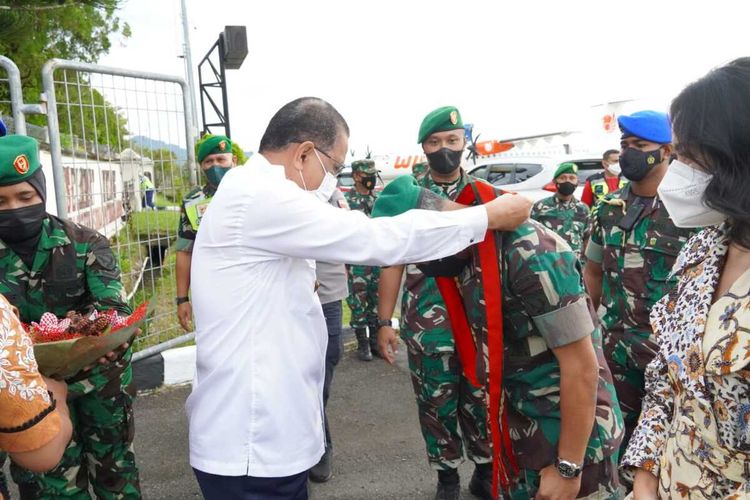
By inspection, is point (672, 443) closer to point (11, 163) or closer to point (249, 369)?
point (249, 369)

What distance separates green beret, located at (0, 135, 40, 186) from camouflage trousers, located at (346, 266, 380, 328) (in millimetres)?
3600

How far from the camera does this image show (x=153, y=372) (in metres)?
4.64

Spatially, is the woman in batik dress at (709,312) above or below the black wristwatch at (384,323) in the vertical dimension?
above

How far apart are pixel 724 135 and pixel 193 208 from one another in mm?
3150

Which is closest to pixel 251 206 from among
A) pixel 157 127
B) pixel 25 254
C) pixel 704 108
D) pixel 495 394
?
pixel 495 394

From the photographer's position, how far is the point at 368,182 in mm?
6695

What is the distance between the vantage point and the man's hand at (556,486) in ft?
5.49

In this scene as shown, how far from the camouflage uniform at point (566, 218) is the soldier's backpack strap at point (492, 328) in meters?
4.04

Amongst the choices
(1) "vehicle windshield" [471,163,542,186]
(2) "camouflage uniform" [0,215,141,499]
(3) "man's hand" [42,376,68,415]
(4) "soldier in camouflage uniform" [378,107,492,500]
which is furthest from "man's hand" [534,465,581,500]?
(1) "vehicle windshield" [471,163,542,186]

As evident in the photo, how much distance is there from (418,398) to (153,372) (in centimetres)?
247

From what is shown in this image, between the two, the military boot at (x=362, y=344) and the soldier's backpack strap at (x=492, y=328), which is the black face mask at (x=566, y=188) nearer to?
the military boot at (x=362, y=344)

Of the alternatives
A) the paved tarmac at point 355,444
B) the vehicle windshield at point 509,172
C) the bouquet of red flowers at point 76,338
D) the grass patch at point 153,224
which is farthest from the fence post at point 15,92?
the vehicle windshield at point 509,172

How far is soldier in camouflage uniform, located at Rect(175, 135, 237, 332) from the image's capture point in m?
3.79

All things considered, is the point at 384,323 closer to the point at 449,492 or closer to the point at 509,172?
the point at 449,492
